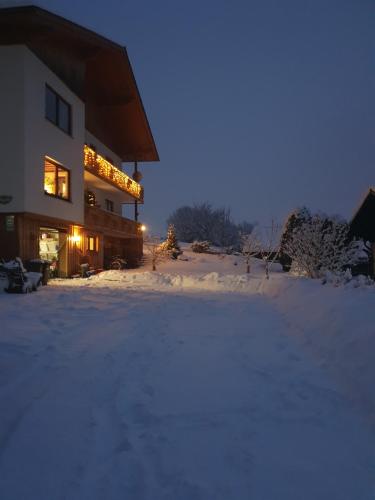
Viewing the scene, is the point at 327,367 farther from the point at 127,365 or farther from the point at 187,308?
the point at 187,308

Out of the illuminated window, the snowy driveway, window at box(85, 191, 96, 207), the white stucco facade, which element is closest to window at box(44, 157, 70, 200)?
the white stucco facade

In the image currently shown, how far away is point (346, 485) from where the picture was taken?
6.82 ft

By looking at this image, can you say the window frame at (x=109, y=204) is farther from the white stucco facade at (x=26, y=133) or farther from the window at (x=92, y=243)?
the white stucco facade at (x=26, y=133)

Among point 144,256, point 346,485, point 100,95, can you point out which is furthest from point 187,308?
point 144,256

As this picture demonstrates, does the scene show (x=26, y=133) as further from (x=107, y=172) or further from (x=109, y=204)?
(x=109, y=204)

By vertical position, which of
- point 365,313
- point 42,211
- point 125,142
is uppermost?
point 125,142

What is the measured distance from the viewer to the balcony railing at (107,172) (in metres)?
16.5

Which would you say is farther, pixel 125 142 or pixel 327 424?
pixel 125 142

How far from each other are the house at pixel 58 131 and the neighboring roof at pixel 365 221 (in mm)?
13284

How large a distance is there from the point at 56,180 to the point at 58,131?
2103 mm

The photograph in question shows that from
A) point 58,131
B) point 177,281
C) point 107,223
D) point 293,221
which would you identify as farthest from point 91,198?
point 293,221

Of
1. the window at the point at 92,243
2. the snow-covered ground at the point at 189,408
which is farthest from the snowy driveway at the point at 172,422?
the window at the point at 92,243

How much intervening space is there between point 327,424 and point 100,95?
21.1 m

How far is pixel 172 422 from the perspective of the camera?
9.02ft
